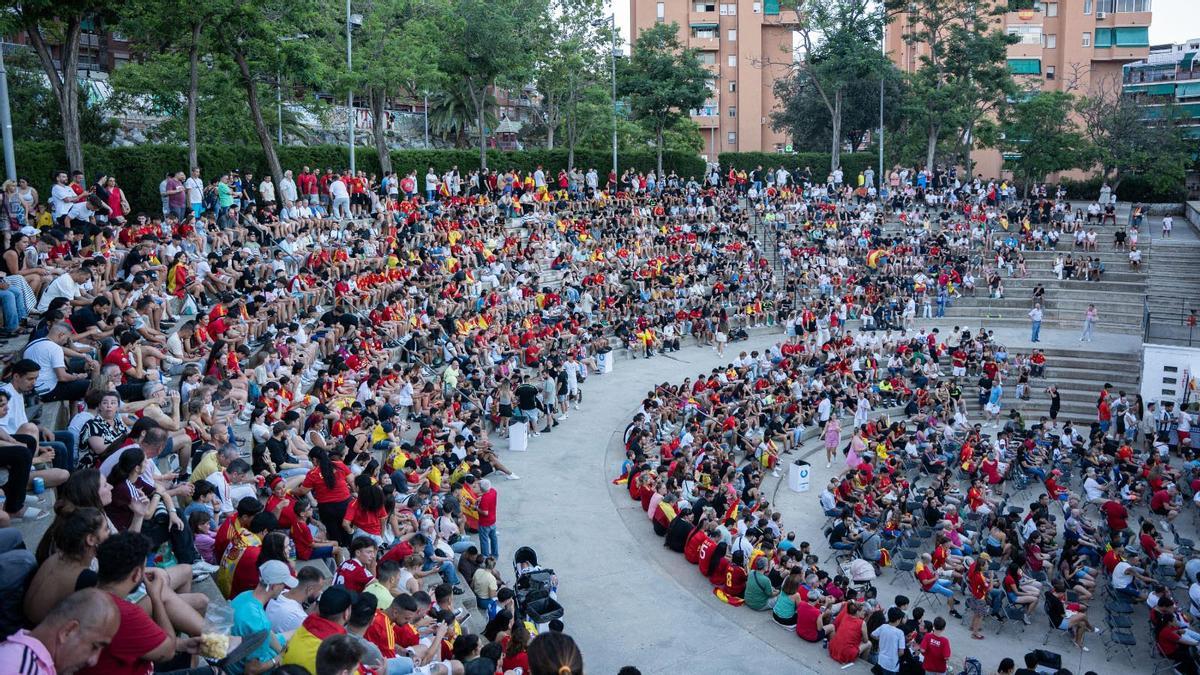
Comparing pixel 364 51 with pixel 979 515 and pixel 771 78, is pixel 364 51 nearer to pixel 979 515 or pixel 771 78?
pixel 979 515

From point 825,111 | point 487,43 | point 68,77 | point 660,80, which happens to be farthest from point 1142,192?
point 68,77

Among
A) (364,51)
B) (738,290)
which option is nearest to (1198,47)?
(738,290)

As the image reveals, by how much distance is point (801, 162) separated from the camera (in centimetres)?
5406

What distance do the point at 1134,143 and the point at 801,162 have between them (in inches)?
712

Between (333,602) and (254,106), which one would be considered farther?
(254,106)

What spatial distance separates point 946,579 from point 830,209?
28.1 m

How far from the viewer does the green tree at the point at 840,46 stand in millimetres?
49812

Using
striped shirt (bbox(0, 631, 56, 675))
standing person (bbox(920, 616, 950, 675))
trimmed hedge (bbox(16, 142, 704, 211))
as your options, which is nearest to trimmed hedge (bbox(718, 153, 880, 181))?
trimmed hedge (bbox(16, 142, 704, 211))

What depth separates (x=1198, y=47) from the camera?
70000 millimetres

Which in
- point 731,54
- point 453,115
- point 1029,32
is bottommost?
point 453,115

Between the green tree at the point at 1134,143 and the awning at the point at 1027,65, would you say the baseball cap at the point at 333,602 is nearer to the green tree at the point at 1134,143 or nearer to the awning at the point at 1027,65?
→ the green tree at the point at 1134,143

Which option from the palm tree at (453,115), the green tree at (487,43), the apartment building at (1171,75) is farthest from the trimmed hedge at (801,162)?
the apartment building at (1171,75)

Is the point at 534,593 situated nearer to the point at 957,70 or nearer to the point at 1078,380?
the point at 1078,380

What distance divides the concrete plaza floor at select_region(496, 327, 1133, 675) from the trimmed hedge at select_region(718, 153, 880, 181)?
1418 inches
